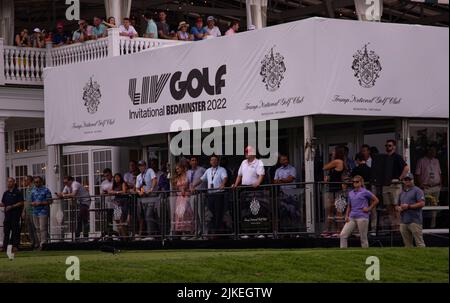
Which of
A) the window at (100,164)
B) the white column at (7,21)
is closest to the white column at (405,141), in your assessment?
the window at (100,164)

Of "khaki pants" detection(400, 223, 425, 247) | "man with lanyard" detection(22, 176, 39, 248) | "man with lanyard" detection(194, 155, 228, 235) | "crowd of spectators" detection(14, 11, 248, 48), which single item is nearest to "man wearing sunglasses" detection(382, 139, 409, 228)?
"khaki pants" detection(400, 223, 425, 247)

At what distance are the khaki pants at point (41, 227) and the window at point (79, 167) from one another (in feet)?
15.4

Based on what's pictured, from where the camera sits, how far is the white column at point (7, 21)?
39531mm

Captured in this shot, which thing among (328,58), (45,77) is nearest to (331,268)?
(328,58)

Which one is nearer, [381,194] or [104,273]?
[104,273]

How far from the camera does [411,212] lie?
25250 mm

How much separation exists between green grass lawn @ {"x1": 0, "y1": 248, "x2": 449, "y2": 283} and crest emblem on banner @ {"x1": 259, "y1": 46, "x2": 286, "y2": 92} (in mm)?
6162

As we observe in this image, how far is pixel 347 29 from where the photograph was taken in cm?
2730

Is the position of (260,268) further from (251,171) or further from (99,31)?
(99,31)

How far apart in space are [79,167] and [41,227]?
5.98 metres

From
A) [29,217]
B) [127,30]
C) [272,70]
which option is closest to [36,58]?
[127,30]
